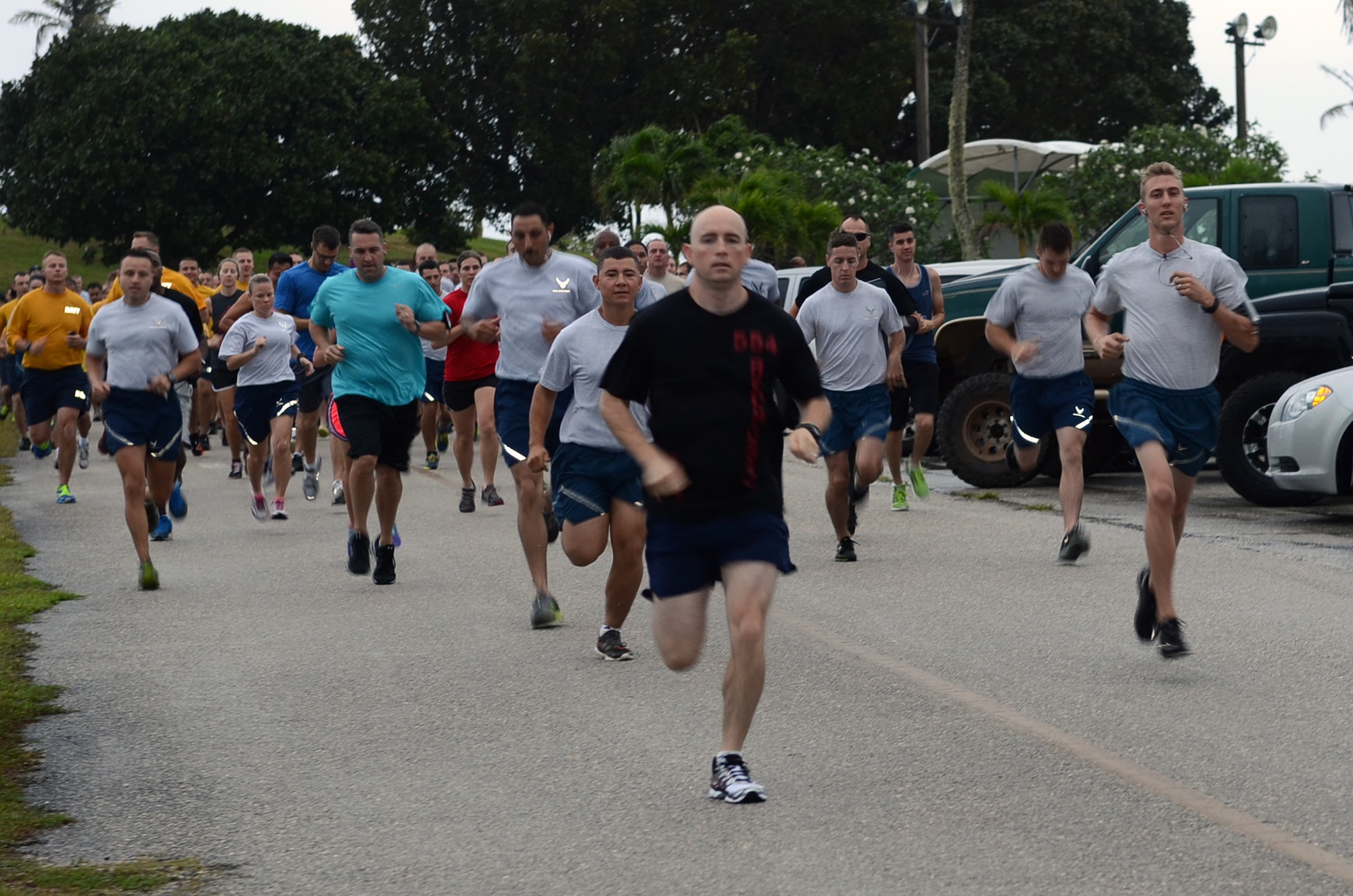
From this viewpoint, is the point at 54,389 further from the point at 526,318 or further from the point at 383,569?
A: the point at 526,318

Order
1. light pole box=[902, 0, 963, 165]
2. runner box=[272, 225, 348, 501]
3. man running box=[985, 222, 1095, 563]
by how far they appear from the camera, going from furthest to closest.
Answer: light pole box=[902, 0, 963, 165]
runner box=[272, 225, 348, 501]
man running box=[985, 222, 1095, 563]

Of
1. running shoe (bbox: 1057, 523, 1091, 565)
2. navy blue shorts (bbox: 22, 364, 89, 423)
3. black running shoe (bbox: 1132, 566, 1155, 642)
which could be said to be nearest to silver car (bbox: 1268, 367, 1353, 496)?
running shoe (bbox: 1057, 523, 1091, 565)

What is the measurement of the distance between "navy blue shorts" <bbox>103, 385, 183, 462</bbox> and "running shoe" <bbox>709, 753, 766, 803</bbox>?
5.90 metres

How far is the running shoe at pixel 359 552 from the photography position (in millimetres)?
10336

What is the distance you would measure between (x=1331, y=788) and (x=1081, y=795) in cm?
73

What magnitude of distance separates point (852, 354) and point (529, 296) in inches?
107

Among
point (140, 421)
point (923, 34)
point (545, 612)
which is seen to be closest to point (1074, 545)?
point (545, 612)

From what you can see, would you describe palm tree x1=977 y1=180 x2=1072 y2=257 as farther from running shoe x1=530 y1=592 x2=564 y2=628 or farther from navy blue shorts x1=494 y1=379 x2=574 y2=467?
running shoe x1=530 y1=592 x2=564 y2=628

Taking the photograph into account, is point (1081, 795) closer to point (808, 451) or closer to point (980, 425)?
point (808, 451)

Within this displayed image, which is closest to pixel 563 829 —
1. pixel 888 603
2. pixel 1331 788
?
pixel 1331 788

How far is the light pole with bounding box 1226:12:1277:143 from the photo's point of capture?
129ft

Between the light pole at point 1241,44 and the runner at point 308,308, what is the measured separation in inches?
1116

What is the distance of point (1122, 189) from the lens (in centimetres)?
3472

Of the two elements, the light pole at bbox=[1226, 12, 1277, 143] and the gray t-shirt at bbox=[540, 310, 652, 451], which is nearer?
the gray t-shirt at bbox=[540, 310, 652, 451]
